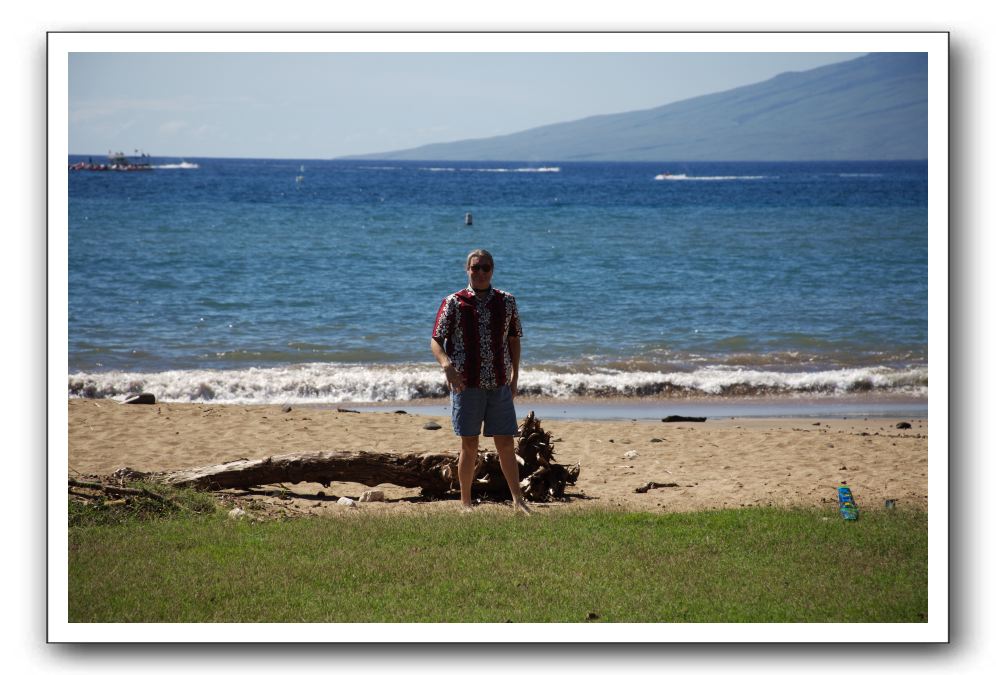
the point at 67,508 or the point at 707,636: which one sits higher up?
the point at 67,508

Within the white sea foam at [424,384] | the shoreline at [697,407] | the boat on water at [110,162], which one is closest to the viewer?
the boat on water at [110,162]

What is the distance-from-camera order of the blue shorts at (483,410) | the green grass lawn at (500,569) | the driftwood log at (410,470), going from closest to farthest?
1. the green grass lawn at (500,569)
2. the blue shorts at (483,410)
3. the driftwood log at (410,470)

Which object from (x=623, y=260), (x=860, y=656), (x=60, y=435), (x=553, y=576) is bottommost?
(x=860, y=656)

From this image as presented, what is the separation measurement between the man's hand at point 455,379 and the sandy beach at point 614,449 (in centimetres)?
109

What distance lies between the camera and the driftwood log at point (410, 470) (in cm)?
794

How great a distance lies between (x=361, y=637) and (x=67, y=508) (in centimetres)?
232

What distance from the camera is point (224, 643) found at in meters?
5.61

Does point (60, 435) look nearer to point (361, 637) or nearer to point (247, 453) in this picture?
point (361, 637)

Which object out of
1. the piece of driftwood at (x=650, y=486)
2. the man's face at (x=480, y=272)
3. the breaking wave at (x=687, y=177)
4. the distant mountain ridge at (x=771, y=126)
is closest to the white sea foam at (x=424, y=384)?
the distant mountain ridge at (x=771, y=126)

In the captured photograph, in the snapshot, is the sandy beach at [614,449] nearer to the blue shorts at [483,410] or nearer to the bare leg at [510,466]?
the bare leg at [510,466]

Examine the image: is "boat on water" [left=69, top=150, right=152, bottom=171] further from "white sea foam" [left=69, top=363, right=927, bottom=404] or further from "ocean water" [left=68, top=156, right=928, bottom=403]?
"white sea foam" [left=69, top=363, right=927, bottom=404]

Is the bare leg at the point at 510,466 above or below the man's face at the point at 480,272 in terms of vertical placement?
below

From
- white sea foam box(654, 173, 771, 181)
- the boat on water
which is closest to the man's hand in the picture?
the boat on water
